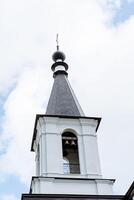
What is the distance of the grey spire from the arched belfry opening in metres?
1.05

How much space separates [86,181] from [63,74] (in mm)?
6892

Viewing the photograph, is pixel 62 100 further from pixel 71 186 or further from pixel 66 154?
pixel 71 186

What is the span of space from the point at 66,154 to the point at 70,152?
0.26 meters

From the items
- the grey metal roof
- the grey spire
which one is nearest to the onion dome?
the grey spire

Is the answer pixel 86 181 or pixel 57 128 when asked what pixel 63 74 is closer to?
pixel 57 128

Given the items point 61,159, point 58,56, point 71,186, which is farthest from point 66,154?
point 58,56

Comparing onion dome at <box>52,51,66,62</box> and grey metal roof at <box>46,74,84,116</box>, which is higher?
onion dome at <box>52,51,66,62</box>

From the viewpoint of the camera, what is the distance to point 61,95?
1022 inches

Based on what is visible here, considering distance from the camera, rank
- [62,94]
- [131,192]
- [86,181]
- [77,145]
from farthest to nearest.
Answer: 1. [62,94]
2. [77,145]
3. [86,181]
4. [131,192]

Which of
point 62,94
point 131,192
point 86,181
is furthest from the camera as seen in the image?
point 62,94

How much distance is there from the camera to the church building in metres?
22.0

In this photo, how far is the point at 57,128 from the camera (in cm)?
2400

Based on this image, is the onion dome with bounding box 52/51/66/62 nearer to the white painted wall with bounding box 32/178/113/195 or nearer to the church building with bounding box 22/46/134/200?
the church building with bounding box 22/46/134/200

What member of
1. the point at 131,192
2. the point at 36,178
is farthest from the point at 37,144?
the point at 131,192
